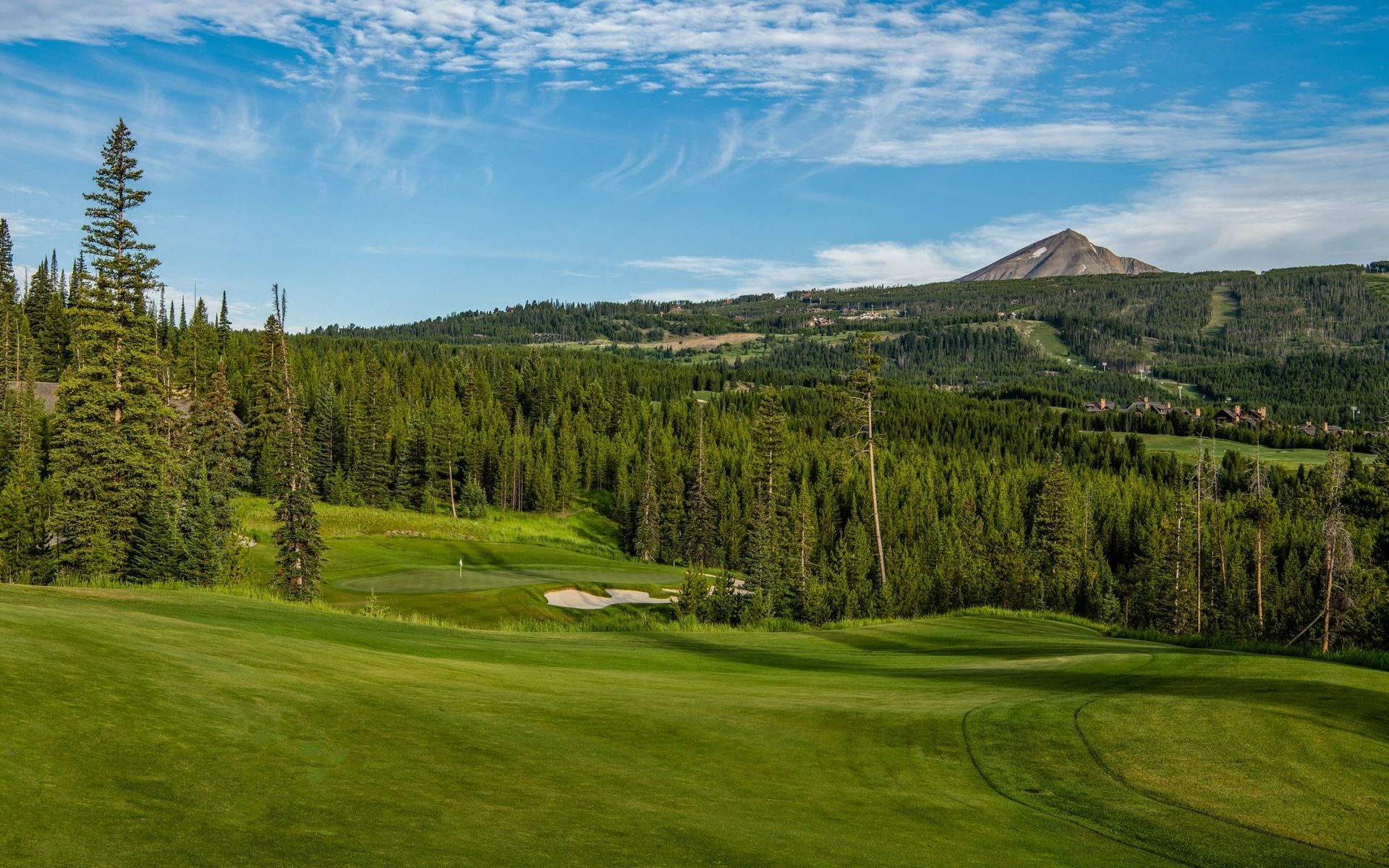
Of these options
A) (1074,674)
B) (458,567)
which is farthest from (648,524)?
(1074,674)

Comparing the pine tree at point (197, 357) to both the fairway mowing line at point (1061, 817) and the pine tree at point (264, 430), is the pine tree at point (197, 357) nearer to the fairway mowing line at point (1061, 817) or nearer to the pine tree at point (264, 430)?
the pine tree at point (264, 430)

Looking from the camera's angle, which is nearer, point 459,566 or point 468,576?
point 468,576

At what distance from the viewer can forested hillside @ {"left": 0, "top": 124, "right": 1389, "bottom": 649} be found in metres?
45.4

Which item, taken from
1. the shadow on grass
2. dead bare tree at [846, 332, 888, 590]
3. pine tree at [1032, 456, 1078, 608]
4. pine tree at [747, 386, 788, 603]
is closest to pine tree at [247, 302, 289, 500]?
pine tree at [747, 386, 788, 603]

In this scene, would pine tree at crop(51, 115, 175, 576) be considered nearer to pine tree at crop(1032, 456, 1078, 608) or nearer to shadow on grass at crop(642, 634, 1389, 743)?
shadow on grass at crop(642, 634, 1389, 743)

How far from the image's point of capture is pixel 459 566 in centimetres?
6719

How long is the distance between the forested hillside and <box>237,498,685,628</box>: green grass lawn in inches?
222

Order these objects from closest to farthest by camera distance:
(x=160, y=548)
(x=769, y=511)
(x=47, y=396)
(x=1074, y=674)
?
1. (x=1074, y=674)
2. (x=160, y=548)
3. (x=769, y=511)
4. (x=47, y=396)

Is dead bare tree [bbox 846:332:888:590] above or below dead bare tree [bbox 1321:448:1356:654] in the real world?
above

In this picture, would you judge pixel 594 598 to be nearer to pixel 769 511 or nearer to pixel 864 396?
pixel 769 511

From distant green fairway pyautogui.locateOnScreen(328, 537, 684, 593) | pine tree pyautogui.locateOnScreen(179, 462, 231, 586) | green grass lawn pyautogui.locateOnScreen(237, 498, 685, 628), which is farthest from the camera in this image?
distant green fairway pyautogui.locateOnScreen(328, 537, 684, 593)

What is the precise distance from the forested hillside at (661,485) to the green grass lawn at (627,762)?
25.6 m

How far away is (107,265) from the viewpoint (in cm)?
4819

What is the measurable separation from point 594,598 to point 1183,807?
54021 mm
